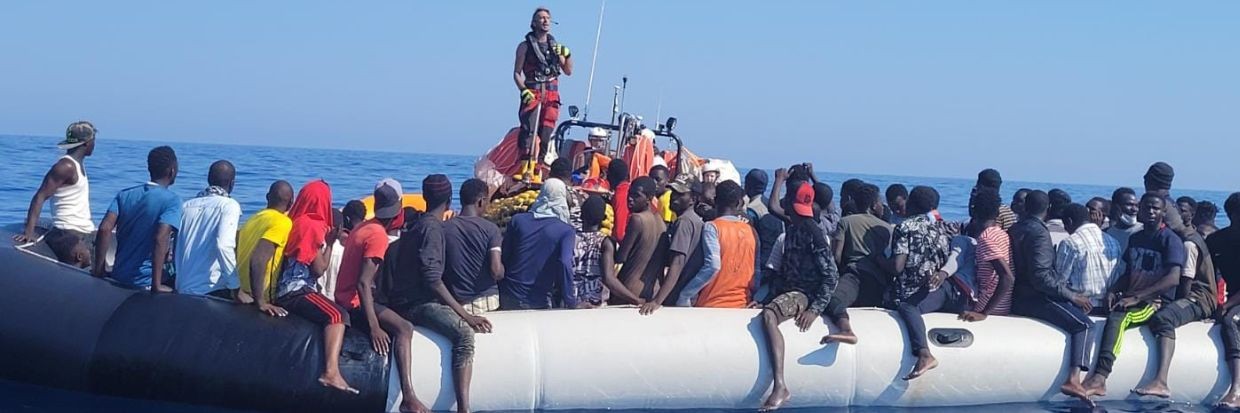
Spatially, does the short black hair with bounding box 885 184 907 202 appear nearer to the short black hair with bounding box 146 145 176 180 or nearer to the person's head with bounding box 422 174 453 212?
the person's head with bounding box 422 174 453 212

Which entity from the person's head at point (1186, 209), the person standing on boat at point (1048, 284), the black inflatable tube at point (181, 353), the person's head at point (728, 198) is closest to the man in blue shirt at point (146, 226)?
the black inflatable tube at point (181, 353)

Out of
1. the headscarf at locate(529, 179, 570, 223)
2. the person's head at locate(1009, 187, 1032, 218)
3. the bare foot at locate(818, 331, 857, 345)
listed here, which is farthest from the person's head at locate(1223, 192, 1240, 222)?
the headscarf at locate(529, 179, 570, 223)

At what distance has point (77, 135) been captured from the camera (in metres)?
8.94

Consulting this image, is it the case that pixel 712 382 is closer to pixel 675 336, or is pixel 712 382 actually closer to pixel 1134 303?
pixel 675 336

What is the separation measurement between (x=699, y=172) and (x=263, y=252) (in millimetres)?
6019

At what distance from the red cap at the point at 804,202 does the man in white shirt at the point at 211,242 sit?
3.63m

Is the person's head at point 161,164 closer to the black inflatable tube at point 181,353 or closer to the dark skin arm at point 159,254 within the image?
the dark skin arm at point 159,254

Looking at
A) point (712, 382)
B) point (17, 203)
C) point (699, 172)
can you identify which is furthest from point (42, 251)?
point (17, 203)

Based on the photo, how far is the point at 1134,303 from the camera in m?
9.37

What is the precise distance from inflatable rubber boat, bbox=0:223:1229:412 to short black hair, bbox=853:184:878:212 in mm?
752

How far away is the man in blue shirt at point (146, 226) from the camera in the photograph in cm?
828

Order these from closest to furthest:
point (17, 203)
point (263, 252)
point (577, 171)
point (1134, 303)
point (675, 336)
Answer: point (263, 252), point (675, 336), point (1134, 303), point (577, 171), point (17, 203)

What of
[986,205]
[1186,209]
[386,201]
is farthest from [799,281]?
[1186,209]

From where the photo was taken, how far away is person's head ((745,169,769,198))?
10.9 m
